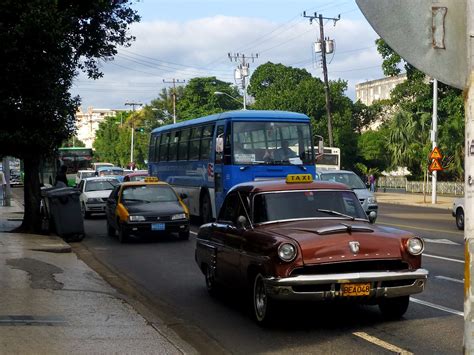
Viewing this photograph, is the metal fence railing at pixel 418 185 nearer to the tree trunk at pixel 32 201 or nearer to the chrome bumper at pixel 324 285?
the tree trunk at pixel 32 201

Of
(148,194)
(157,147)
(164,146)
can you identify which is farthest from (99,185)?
(148,194)

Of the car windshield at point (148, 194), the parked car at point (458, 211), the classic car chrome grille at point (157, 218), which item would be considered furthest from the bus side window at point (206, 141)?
the parked car at point (458, 211)

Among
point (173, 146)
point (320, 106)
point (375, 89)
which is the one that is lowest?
point (173, 146)

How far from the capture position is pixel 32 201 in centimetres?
2098

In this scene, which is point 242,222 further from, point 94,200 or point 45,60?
point 94,200

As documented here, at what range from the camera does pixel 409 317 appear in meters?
9.29

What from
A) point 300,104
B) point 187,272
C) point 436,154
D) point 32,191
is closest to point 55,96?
point 32,191

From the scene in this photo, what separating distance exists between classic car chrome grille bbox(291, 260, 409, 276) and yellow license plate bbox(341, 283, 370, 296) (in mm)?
196

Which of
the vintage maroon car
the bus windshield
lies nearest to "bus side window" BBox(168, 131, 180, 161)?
the bus windshield

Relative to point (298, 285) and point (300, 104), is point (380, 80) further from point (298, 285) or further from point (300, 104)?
point (298, 285)

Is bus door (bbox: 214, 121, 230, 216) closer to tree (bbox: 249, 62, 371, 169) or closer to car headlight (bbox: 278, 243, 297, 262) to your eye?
car headlight (bbox: 278, 243, 297, 262)

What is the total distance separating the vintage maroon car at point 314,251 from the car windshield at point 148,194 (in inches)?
416

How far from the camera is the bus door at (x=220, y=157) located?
2175 centimetres

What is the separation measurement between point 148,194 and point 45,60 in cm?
500
